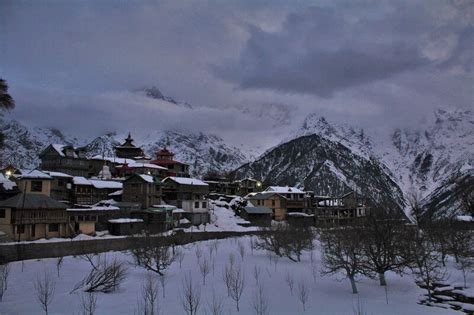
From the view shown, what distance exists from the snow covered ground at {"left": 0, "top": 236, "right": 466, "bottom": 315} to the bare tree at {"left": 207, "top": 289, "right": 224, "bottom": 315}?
0.39 metres

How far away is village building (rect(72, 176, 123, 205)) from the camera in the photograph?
76.2m

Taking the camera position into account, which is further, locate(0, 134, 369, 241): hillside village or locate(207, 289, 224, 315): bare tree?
locate(0, 134, 369, 241): hillside village

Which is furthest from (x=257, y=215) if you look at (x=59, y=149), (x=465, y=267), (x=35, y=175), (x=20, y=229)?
(x=20, y=229)

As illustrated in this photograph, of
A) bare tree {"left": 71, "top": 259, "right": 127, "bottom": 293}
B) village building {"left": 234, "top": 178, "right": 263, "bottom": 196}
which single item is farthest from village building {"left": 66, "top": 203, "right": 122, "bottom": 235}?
village building {"left": 234, "top": 178, "right": 263, "bottom": 196}

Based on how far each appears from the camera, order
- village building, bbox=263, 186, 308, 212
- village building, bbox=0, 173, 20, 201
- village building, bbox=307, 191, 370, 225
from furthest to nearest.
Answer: village building, bbox=307, 191, 370, 225
village building, bbox=263, 186, 308, 212
village building, bbox=0, 173, 20, 201

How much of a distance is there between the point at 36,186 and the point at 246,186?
67318 millimetres

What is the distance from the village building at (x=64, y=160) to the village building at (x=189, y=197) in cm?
2110

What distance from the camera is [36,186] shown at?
67688mm

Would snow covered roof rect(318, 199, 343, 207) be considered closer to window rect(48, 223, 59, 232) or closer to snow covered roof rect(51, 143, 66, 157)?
snow covered roof rect(51, 143, 66, 157)

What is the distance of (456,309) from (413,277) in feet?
41.6

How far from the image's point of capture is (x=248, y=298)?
3250 centimetres

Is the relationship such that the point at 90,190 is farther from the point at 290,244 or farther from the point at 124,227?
the point at 290,244

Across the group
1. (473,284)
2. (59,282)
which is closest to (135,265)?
(59,282)

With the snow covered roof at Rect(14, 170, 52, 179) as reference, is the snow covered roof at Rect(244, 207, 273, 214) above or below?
below
